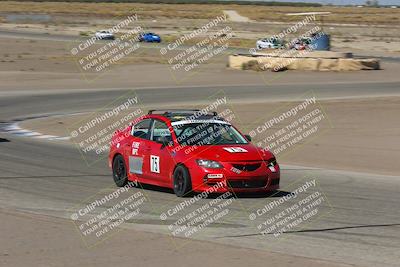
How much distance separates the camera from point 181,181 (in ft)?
46.5

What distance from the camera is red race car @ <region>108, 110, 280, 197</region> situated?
46.0ft

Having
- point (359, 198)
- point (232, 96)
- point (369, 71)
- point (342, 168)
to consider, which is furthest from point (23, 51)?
point (359, 198)

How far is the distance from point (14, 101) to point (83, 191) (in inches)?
917

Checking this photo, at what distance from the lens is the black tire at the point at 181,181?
1401 centimetres

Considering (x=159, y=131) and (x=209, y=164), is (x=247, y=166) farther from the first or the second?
(x=159, y=131)

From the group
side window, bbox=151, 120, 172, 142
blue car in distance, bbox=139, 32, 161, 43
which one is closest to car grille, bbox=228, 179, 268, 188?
side window, bbox=151, 120, 172, 142

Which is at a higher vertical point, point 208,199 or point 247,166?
point 247,166

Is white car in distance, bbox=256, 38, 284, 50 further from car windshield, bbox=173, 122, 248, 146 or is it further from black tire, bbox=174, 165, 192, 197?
black tire, bbox=174, 165, 192, 197

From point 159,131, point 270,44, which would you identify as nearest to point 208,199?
point 159,131

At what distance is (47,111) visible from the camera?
34.2 meters

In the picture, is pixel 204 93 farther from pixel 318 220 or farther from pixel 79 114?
pixel 318 220

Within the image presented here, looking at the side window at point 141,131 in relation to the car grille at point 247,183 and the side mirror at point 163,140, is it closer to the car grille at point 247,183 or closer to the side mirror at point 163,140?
the side mirror at point 163,140

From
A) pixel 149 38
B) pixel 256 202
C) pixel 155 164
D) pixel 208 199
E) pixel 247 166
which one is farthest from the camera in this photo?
pixel 149 38

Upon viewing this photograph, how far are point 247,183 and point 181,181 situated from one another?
3.46ft
